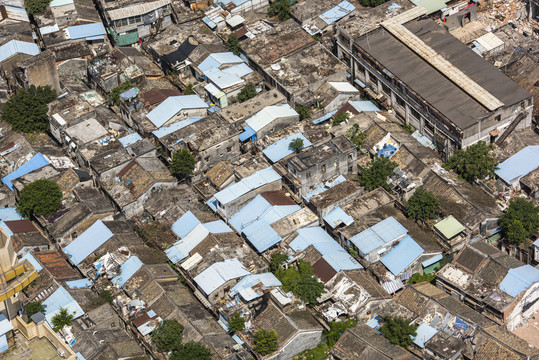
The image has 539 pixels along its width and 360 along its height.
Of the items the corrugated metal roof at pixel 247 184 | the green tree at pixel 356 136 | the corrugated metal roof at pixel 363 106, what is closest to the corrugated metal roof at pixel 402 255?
the corrugated metal roof at pixel 247 184

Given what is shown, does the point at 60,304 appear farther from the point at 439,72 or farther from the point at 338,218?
the point at 439,72

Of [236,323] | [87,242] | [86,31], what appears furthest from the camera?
[86,31]

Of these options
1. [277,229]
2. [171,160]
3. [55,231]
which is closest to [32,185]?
[55,231]

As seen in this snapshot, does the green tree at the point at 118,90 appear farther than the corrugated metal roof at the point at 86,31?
No

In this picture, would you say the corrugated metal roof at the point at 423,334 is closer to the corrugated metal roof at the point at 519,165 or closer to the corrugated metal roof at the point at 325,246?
the corrugated metal roof at the point at 325,246

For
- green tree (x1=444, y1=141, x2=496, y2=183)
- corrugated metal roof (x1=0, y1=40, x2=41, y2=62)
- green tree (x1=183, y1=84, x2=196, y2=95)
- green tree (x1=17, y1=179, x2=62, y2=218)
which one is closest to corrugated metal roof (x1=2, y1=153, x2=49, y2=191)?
green tree (x1=17, y1=179, x2=62, y2=218)

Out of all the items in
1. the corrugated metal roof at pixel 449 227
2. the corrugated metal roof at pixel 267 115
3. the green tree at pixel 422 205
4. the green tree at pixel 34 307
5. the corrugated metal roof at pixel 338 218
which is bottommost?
the corrugated metal roof at pixel 449 227

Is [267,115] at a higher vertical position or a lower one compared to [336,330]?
higher

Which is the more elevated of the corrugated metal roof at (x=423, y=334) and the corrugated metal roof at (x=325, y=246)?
the corrugated metal roof at (x=325, y=246)

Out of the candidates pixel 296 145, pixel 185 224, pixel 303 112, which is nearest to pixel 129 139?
pixel 185 224
